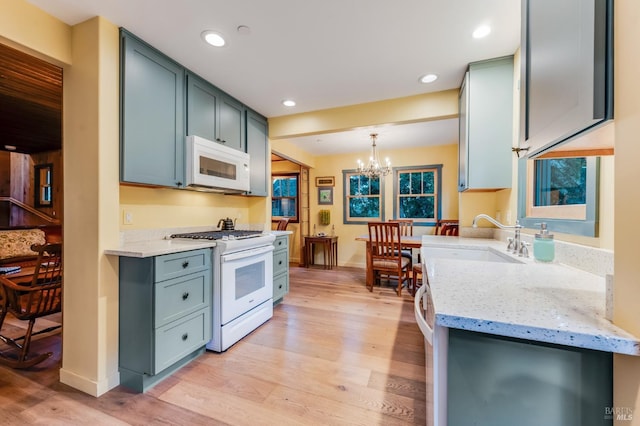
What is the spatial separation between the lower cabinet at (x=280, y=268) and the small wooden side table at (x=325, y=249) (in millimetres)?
2019

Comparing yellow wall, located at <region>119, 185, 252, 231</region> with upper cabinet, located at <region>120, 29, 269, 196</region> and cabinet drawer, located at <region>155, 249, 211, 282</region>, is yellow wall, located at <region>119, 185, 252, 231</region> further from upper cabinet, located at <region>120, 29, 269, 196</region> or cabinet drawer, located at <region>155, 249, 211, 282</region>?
cabinet drawer, located at <region>155, 249, 211, 282</region>

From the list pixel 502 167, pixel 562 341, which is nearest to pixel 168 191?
pixel 562 341

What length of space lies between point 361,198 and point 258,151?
2.89 m

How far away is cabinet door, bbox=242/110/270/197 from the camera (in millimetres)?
3213

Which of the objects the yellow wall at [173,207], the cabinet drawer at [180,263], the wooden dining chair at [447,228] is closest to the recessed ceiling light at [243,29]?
the yellow wall at [173,207]

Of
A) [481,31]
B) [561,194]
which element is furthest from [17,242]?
[561,194]

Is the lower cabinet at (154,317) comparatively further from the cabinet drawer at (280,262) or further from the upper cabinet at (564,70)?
the upper cabinet at (564,70)

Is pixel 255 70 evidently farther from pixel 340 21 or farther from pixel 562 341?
pixel 562 341

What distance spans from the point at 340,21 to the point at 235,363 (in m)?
2.58

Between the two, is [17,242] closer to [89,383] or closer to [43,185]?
[43,185]

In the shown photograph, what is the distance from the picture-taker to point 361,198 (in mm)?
5664

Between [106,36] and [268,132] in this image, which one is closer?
[106,36]

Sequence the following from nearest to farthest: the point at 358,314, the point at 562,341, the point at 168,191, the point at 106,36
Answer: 1. the point at 562,341
2. the point at 106,36
3. the point at 168,191
4. the point at 358,314

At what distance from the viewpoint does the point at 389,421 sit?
1.48m
